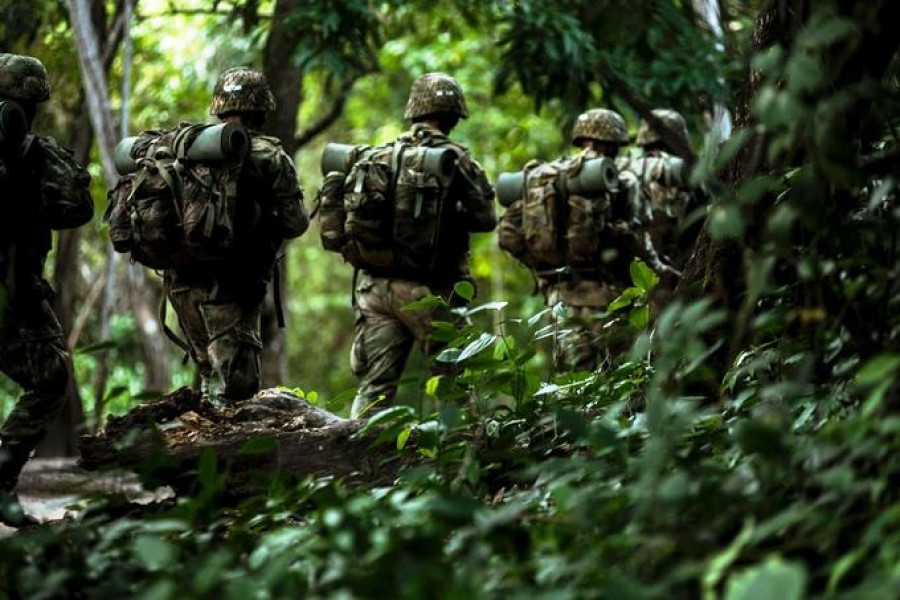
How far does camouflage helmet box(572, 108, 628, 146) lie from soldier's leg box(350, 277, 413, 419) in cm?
254

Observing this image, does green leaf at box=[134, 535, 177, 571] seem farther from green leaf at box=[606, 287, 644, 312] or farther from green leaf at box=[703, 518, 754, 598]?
green leaf at box=[606, 287, 644, 312]

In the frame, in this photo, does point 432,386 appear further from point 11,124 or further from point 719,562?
point 11,124

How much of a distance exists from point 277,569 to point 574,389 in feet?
10.8

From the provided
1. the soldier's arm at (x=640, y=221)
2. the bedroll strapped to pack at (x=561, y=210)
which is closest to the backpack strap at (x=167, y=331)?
the bedroll strapped to pack at (x=561, y=210)

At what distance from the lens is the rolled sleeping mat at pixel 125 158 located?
934cm

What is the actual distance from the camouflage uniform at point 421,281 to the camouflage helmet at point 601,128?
1.84 meters

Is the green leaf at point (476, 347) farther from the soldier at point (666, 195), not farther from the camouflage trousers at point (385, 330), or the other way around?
the soldier at point (666, 195)

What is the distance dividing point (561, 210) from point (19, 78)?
442cm

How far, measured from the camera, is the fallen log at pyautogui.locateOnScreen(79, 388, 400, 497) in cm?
768

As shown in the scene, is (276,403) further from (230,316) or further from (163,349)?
(163,349)

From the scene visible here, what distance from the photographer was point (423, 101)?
10273 millimetres

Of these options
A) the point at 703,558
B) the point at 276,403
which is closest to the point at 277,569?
the point at 703,558

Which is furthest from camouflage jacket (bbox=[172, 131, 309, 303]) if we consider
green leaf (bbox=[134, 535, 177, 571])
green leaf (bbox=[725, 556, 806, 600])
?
green leaf (bbox=[725, 556, 806, 600])

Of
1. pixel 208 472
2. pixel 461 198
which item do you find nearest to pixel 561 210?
pixel 461 198
